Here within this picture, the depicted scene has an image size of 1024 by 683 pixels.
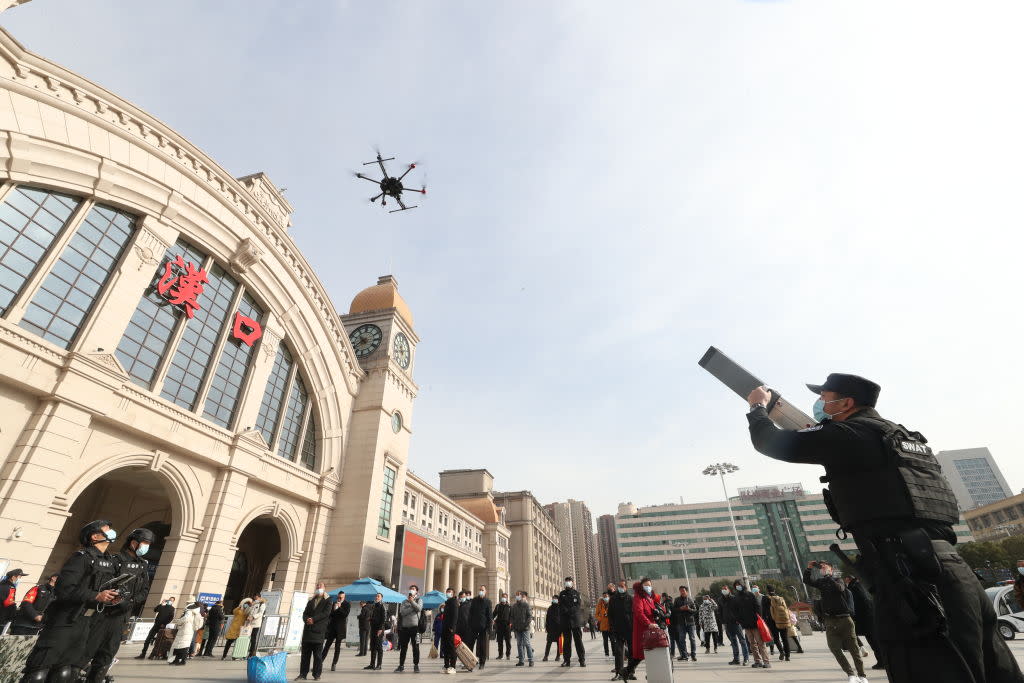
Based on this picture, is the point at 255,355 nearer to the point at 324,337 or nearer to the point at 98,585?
the point at 324,337

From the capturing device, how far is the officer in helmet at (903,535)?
2.15 meters

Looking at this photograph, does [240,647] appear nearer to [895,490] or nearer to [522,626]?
[522,626]

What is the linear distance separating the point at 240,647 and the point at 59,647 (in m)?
11.3

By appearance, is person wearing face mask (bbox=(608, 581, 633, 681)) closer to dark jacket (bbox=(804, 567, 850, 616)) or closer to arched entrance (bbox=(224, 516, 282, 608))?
dark jacket (bbox=(804, 567, 850, 616))

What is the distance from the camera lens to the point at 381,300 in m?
30.4

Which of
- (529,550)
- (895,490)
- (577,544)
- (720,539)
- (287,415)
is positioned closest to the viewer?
(895,490)

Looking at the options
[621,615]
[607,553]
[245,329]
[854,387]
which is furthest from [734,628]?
[607,553]

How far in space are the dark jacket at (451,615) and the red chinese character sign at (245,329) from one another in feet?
47.7

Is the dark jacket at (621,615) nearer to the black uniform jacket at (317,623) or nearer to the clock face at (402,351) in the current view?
the black uniform jacket at (317,623)

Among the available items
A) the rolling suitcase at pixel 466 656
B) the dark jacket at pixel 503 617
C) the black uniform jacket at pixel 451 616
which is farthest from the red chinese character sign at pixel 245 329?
the rolling suitcase at pixel 466 656

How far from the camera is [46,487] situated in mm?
12789

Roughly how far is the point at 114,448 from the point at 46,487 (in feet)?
7.06

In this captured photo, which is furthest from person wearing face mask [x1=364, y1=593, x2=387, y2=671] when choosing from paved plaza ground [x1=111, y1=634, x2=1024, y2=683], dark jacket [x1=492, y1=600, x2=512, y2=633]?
dark jacket [x1=492, y1=600, x2=512, y2=633]

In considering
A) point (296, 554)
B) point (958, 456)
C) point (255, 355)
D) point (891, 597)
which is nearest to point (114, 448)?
point (255, 355)
